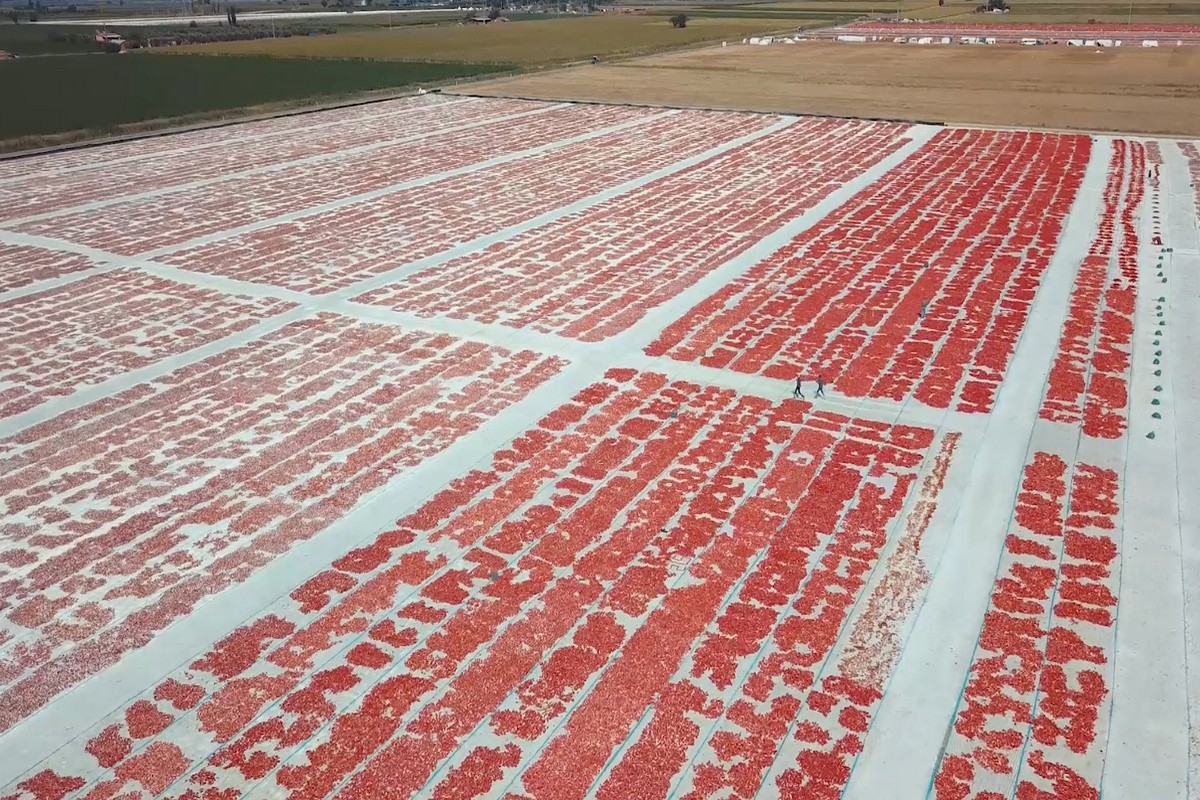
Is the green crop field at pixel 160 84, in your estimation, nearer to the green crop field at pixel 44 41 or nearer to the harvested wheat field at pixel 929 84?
the green crop field at pixel 44 41

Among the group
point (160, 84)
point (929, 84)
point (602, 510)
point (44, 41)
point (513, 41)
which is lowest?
point (602, 510)

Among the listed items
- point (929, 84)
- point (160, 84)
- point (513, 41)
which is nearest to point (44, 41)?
point (160, 84)

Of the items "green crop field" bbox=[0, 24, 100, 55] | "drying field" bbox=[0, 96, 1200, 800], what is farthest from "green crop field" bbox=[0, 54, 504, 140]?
"drying field" bbox=[0, 96, 1200, 800]

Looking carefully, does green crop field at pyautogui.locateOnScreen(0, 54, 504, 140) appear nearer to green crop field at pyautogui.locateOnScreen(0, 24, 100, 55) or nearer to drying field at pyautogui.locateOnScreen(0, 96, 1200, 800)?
green crop field at pyautogui.locateOnScreen(0, 24, 100, 55)

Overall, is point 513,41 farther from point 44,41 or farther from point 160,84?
point 44,41

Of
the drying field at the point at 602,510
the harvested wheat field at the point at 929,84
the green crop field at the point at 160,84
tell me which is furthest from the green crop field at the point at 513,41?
the drying field at the point at 602,510

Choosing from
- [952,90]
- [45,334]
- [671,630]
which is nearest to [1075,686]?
[671,630]
